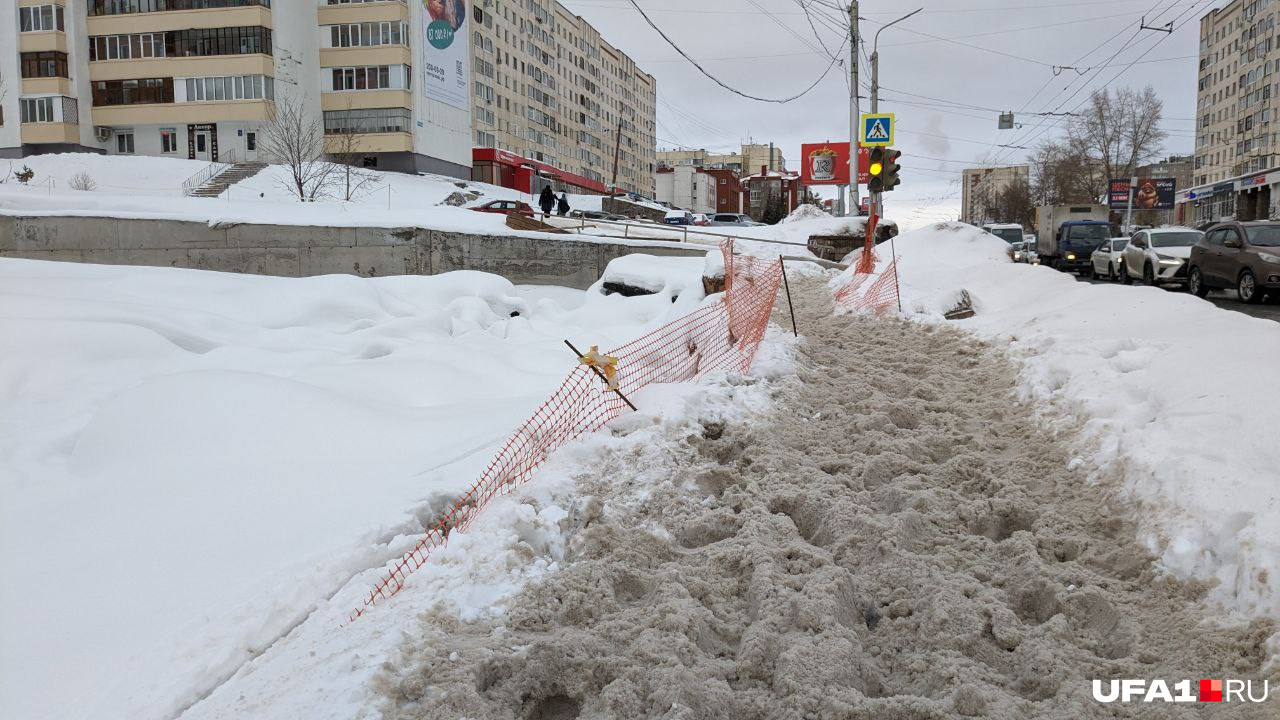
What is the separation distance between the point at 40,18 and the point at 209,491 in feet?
192

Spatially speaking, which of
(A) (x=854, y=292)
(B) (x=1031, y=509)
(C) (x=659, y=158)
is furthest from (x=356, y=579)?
(C) (x=659, y=158)

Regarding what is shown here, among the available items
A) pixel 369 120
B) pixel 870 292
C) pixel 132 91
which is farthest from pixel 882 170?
pixel 132 91

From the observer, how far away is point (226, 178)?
43.5 metres

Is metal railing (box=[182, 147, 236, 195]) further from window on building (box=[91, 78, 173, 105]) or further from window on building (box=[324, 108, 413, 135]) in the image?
window on building (box=[324, 108, 413, 135])

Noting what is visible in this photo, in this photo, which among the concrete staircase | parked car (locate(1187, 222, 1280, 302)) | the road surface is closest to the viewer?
the road surface

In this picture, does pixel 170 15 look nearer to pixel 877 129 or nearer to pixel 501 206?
pixel 501 206

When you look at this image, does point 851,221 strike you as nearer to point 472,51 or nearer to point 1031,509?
point 1031,509

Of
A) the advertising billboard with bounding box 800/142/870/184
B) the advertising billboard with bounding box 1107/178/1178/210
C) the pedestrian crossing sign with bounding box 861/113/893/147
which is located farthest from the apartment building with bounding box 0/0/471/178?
the advertising billboard with bounding box 1107/178/1178/210

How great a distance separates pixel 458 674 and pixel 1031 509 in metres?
3.22

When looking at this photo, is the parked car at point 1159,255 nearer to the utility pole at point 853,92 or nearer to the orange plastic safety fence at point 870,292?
the orange plastic safety fence at point 870,292

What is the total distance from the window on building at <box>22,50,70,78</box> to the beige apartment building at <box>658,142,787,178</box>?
12562cm

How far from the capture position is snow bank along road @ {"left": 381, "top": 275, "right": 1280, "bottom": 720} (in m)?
2.89

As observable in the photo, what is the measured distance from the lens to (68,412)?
254 inches

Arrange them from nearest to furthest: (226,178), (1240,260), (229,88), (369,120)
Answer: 1. (1240,260)
2. (226,178)
3. (229,88)
4. (369,120)
